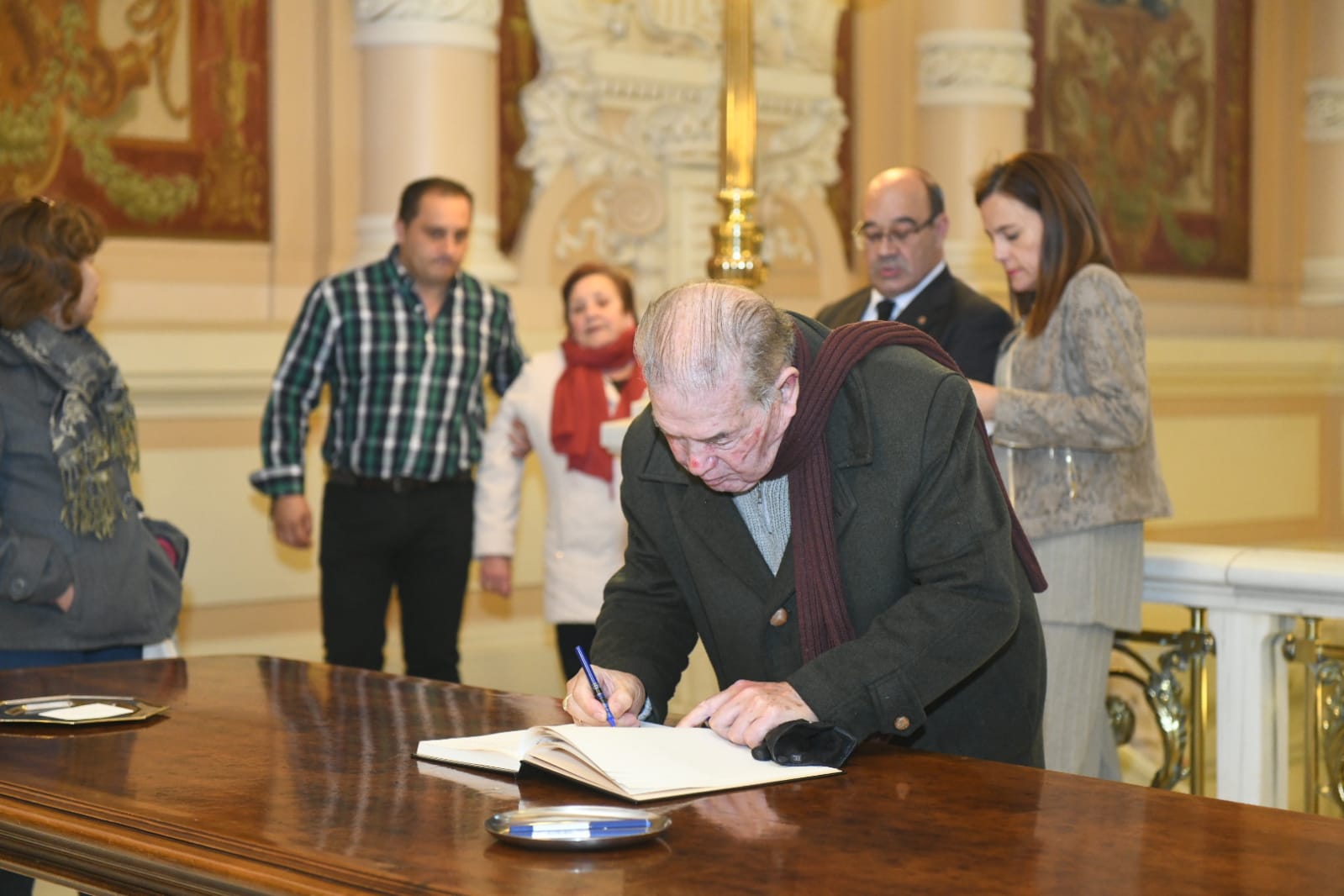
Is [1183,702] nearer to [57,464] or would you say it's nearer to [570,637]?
[570,637]

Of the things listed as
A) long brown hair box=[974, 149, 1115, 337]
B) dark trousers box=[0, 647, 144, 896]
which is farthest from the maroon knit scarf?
dark trousers box=[0, 647, 144, 896]

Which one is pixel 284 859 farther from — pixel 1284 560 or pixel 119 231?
pixel 119 231

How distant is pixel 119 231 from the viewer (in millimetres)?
6203

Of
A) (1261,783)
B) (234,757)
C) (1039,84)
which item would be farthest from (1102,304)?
(1039,84)

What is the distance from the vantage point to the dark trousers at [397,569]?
525 cm

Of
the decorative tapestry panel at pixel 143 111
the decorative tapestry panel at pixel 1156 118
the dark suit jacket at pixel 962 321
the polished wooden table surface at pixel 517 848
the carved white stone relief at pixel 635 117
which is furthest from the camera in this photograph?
the decorative tapestry panel at pixel 1156 118

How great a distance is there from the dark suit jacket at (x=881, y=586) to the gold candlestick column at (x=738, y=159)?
1843 millimetres

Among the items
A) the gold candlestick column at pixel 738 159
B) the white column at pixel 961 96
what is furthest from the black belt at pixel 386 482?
the white column at pixel 961 96

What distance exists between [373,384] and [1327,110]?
6.85 meters

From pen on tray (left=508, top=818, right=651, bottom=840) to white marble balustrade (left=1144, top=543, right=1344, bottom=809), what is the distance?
83.8 inches

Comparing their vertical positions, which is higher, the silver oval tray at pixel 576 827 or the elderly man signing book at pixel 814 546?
the elderly man signing book at pixel 814 546

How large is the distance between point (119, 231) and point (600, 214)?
194cm

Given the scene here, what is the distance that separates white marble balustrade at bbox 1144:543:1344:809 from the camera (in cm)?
377

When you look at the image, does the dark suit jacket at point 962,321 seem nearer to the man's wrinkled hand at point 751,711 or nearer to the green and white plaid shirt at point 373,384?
the green and white plaid shirt at point 373,384
